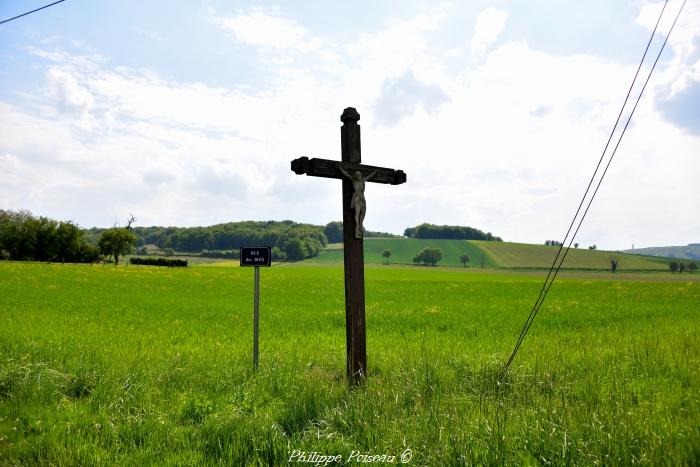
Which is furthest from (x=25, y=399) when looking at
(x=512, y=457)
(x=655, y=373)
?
(x=655, y=373)

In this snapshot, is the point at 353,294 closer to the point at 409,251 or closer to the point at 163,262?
the point at 163,262

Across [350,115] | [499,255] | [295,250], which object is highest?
Answer: [350,115]

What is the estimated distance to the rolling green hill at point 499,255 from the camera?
12938 centimetres

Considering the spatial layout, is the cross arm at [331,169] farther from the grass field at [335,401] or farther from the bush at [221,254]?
the bush at [221,254]

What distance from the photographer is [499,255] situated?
465 ft

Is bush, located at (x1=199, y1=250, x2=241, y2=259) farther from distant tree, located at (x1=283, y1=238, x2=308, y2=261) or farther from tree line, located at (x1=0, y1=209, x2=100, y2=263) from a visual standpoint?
tree line, located at (x1=0, y1=209, x2=100, y2=263)

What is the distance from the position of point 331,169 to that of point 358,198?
587mm

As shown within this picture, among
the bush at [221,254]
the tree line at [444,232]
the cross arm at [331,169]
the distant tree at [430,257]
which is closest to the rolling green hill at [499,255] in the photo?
the distant tree at [430,257]

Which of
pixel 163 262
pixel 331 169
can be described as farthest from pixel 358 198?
pixel 163 262

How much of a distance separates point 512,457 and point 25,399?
622cm

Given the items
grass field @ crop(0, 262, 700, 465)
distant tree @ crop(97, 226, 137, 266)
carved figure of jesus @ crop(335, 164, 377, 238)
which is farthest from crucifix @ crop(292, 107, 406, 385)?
distant tree @ crop(97, 226, 137, 266)

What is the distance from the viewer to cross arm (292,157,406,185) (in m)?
6.53

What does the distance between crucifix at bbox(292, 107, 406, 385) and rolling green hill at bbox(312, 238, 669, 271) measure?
127m

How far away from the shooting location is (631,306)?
76.7ft
